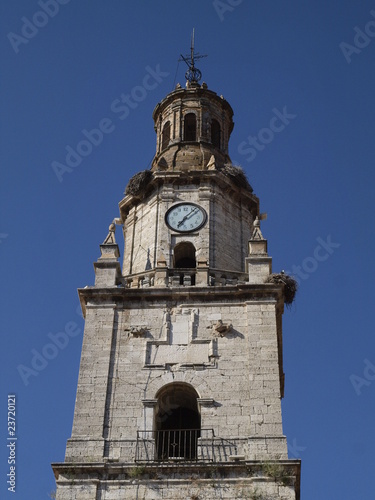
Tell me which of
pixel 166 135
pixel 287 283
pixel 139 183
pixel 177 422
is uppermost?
pixel 166 135

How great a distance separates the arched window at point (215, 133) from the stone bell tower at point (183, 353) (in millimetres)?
1379

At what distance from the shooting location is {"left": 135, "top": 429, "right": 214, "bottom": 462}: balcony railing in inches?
870

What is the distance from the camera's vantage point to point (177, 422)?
78.6 feet

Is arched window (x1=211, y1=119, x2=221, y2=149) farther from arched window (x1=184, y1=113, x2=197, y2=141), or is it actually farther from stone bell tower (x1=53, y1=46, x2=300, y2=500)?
stone bell tower (x1=53, y1=46, x2=300, y2=500)

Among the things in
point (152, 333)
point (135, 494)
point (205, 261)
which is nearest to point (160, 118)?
point (205, 261)

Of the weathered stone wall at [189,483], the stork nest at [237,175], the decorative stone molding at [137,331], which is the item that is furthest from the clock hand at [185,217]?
the weathered stone wall at [189,483]

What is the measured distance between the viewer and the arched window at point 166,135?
31.2 m

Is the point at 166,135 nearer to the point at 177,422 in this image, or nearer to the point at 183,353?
the point at 183,353

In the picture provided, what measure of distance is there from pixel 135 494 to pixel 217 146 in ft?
43.4

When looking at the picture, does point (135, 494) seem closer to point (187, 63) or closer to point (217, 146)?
point (217, 146)

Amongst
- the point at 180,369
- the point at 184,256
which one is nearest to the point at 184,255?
the point at 184,256

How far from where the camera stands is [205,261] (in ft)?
86.2

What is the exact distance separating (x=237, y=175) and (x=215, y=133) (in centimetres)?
287

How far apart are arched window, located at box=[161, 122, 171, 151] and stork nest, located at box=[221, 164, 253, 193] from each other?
2.65 meters
